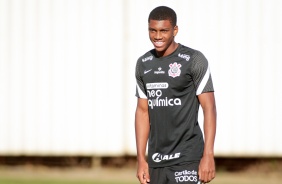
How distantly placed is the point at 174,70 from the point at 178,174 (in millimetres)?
850

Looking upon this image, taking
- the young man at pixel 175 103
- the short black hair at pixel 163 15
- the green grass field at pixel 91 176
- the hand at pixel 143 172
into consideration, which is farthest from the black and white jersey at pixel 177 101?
the green grass field at pixel 91 176

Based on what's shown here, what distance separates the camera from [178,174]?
6.59 meters

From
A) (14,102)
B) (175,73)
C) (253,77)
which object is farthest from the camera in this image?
(14,102)

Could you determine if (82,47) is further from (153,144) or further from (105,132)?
(153,144)

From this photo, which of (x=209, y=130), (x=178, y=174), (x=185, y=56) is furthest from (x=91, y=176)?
(x=209, y=130)

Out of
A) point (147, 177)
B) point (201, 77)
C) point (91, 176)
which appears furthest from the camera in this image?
point (91, 176)

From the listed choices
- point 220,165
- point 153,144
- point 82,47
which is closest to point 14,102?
point 82,47

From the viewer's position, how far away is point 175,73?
6.61 metres

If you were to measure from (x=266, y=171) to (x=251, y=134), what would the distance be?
0.67m

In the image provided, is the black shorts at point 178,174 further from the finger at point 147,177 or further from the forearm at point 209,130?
the forearm at point 209,130

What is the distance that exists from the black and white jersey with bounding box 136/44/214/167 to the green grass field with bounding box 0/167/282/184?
233 inches

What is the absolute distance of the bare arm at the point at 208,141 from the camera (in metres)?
6.42

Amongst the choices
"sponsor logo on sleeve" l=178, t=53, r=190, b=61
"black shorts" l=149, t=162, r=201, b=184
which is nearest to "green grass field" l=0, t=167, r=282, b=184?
"black shorts" l=149, t=162, r=201, b=184

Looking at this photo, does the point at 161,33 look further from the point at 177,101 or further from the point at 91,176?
the point at 91,176
